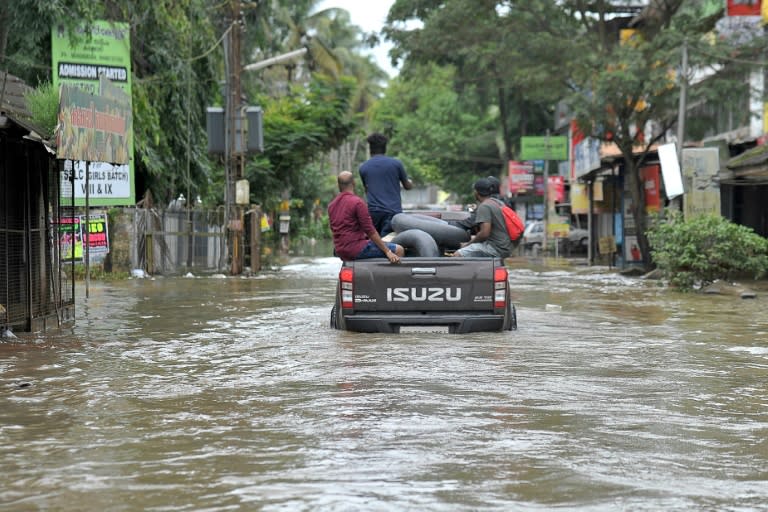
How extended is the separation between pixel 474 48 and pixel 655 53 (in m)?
6.59

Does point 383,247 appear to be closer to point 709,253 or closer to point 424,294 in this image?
point 424,294

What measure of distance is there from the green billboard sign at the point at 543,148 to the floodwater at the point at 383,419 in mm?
38601

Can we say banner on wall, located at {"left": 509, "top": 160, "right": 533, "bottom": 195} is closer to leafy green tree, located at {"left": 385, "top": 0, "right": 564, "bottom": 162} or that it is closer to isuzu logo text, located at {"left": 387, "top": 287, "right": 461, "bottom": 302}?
leafy green tree, located at {"left": 385, "top": 0, "right": 564, "bottom": 162}

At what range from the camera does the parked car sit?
52750 millimetres

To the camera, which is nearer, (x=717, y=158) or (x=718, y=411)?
(x=718, y=411)

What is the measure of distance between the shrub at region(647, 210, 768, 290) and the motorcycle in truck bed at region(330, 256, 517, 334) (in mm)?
10726

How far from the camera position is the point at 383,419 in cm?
748

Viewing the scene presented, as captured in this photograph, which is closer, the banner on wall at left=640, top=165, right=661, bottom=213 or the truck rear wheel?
the truck rear wheel

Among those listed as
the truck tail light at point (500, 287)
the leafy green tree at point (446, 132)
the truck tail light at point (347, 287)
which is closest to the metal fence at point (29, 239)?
the truck tail light at point (347, 287)

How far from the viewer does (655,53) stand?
2942 cm

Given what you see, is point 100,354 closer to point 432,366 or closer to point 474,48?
point 432,366

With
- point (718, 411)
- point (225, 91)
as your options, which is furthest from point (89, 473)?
point (225, 91)

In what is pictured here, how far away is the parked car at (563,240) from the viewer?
173ft

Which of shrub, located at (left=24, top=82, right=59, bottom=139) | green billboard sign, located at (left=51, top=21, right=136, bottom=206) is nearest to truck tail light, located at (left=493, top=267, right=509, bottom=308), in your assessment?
shrub, located at (left=24, top=82, right=59, bottom=139)
